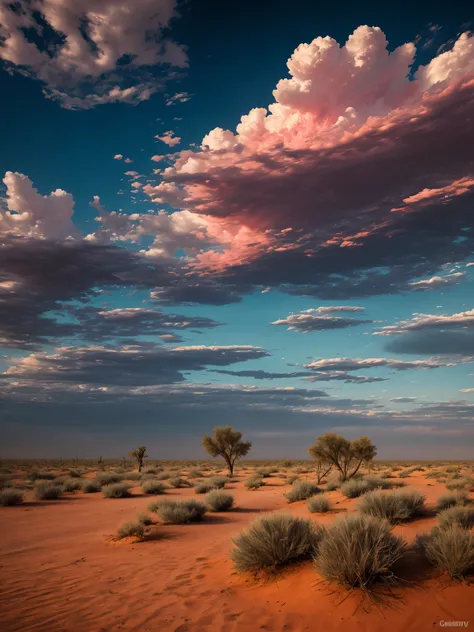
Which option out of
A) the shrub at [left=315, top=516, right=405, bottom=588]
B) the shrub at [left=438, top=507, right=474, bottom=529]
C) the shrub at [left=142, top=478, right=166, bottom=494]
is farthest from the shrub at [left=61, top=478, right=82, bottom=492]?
the shrub at [left=315, top=516, right=405, bottom=588]

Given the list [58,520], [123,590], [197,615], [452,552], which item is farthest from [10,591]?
[58,520]

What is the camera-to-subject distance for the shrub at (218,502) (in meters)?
18.8

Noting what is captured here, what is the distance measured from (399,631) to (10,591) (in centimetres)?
797

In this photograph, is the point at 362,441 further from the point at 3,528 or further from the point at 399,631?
the point at 399,631

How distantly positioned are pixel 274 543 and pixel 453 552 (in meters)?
3.28

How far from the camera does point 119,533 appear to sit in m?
13.8

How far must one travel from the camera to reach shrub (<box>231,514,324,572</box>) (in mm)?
8172

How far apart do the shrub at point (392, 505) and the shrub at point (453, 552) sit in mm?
4640

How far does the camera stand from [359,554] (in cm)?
689

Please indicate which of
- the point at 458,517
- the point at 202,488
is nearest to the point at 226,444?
the point at 202,488

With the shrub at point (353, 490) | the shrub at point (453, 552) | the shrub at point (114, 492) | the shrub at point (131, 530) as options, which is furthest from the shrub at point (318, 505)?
the shrub at point (114, 492)

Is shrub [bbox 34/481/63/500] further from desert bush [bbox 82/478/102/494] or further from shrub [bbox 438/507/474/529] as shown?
shrub [bbox 438/507/474/529]

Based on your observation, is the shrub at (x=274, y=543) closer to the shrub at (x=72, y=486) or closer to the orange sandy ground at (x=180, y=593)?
the orange sandy ground at (x=180, y=593)

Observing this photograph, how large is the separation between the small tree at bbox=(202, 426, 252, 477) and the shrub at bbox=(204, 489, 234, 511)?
926 inches
